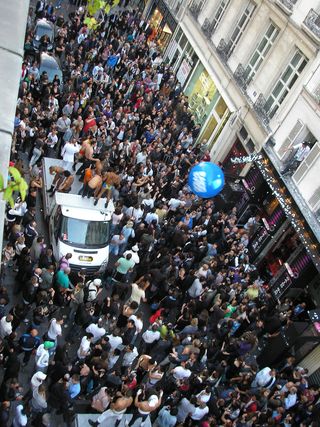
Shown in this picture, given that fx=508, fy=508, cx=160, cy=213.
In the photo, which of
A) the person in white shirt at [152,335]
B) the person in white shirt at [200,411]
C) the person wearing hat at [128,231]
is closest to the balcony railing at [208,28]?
the person wearing hat at [128,231]

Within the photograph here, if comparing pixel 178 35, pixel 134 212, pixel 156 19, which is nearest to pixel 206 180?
pixel 134 212

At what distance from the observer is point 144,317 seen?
1402 centimetres

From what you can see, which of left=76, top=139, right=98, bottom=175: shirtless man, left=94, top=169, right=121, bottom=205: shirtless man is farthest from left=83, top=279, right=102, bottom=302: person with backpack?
left=76, top=139, right=98, bottom=175: shirtless man

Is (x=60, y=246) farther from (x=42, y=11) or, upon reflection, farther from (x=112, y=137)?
(x=42, y=11)

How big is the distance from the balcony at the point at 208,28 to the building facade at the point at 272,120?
8cm

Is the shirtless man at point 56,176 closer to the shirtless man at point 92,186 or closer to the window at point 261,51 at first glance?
the shirtless man at point 92,186

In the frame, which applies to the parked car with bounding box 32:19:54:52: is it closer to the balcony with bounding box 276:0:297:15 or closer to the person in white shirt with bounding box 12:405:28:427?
the balcony with bounding box 276:0:297:15

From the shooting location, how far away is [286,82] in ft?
66.3

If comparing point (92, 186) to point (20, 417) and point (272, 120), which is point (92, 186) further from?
point (272, 120)

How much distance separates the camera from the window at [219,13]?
26.5 meters

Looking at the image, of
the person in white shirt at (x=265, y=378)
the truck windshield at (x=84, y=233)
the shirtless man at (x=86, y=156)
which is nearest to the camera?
the person in white shirt at (x=265, y=378)

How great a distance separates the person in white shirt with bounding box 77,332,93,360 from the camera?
1038cm

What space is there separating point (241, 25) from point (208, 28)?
10.5 ft

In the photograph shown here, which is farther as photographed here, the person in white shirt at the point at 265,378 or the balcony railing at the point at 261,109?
the balcony railing at the point at 261,109
